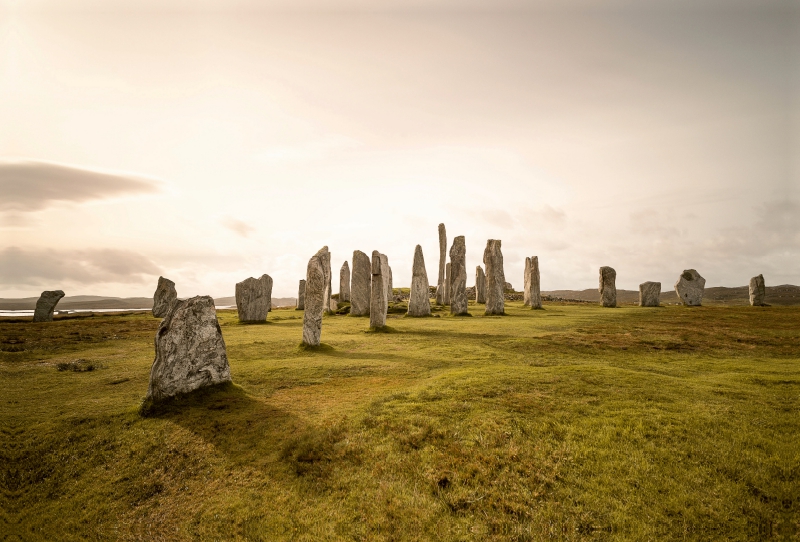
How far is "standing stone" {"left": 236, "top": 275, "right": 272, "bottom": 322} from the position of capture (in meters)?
30.4

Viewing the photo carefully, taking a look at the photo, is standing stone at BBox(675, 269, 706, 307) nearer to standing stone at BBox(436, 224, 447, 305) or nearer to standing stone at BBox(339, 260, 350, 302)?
standing stone at BBox(436, 224, 447, 305)

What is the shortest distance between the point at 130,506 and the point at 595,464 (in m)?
8.65

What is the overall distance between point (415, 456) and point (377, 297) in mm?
16423

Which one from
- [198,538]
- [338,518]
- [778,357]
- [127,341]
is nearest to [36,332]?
[127,341]

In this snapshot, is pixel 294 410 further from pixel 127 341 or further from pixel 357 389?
pixel 127 341

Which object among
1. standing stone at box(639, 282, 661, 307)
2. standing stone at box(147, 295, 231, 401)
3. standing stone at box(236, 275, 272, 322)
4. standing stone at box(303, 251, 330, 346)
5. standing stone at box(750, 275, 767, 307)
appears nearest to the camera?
standing stone at box(147, 295, 231, 401)

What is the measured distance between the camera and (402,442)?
27.0 ft

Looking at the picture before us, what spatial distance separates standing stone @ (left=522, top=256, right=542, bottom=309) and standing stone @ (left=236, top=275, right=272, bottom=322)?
26.2 meters

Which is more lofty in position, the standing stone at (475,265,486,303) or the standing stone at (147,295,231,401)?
the standing stone at (475,265,486,303)

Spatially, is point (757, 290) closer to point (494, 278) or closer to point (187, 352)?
point (494, 278)

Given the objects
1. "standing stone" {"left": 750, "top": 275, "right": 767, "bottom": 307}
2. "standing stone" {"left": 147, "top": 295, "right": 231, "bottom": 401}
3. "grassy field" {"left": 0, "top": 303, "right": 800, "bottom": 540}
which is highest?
"standing stone" {"left": 750, "top": 275, "right": 767, "bottom": 307}

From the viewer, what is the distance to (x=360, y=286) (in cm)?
3572

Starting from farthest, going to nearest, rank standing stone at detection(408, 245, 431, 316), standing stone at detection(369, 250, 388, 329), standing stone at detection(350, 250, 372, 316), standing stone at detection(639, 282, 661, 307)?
1. standing stone at detection(639, 282, 661, 307)
2. standing stone at detection(350, 250, 372, 316)
3. standing stone at detection(408, 245, 431, 316)
4. standing stone at detection(369, 250, 388, 329)

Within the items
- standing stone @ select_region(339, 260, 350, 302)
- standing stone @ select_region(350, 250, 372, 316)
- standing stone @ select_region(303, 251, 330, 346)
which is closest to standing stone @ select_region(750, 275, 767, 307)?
standing stone @ select_region(350, 250, 372, 316)
